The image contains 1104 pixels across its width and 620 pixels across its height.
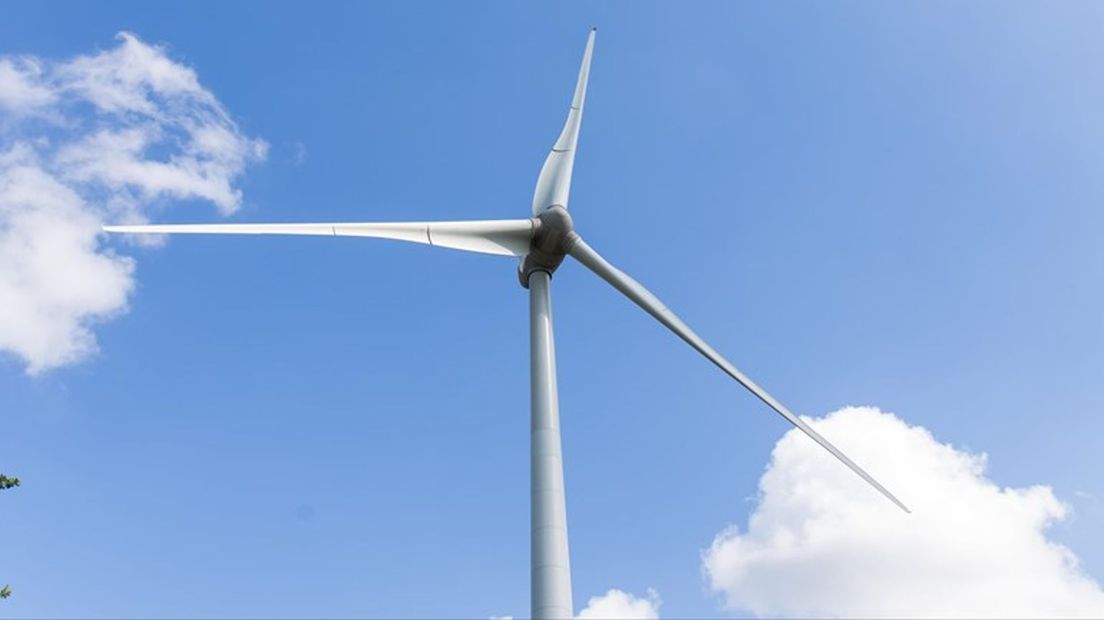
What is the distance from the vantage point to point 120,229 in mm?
22562

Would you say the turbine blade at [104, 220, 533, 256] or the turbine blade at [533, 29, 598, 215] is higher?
the turbine blade at [533, 29, 598, 215]

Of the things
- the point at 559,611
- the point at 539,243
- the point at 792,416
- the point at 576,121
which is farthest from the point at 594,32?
the point at 559,611

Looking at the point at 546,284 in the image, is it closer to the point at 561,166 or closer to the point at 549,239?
the point at 549,239

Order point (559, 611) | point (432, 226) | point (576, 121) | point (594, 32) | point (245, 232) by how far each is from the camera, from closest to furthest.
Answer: point (559, 611) → point (245, 232) → point (432, 226) → point (576, 121) → point (594, 32)

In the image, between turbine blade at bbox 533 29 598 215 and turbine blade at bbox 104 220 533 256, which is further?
turbine blade at bbox 533 29 598 215

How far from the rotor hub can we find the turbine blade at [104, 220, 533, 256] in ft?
1.04

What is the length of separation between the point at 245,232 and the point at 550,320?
9596mm

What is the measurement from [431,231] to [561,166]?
5.82 m

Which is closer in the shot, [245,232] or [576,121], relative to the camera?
[245,232]

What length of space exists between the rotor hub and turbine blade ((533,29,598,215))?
98 cm

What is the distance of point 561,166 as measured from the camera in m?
30.3

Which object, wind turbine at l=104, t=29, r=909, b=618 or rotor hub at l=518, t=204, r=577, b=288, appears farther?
rotor hub at l=518, t=204, r=577, b=288

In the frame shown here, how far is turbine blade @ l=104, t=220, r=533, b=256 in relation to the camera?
24406mm

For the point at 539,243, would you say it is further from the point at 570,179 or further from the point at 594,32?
the point at 594,32
